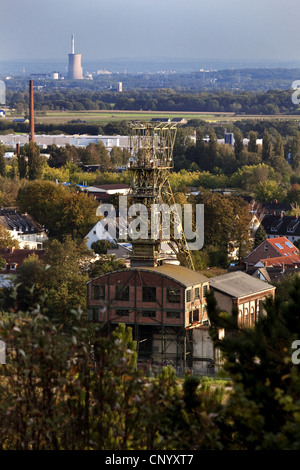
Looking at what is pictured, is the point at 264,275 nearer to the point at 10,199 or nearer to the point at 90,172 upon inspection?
the point at 10,199

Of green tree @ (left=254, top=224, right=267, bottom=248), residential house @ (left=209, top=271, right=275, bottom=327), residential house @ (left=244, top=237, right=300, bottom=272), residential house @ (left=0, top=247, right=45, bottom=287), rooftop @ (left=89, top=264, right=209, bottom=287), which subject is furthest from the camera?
green tree @ (left=254, top=224, right=267, bottom=248)

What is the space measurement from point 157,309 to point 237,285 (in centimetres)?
445

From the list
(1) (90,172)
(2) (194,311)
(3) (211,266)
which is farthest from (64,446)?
(1) (90,172)

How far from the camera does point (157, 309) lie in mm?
25766

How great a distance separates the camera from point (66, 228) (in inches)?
2025

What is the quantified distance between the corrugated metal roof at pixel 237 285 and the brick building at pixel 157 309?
2.38 metres

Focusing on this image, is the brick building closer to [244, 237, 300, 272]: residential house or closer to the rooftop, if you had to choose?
the rooftop

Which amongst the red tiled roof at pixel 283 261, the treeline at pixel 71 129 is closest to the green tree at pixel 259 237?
the red tiled roof at pixel 283 261

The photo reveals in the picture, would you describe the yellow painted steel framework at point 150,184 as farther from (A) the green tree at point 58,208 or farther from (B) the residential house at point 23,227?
(B) the residential house at point 23,227

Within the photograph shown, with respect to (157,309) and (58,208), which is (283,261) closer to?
(58,208)

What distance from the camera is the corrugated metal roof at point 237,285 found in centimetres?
2848

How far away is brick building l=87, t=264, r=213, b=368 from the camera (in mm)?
25594

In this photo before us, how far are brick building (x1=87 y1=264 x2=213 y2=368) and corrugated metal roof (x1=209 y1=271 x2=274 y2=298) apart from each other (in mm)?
2381

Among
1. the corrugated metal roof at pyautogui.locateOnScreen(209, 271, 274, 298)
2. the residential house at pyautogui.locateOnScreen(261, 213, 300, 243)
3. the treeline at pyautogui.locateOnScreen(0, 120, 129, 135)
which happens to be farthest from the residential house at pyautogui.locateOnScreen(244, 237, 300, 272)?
the treeline at pyautogui.locateOnScreen(0, 120, 129, 135)
